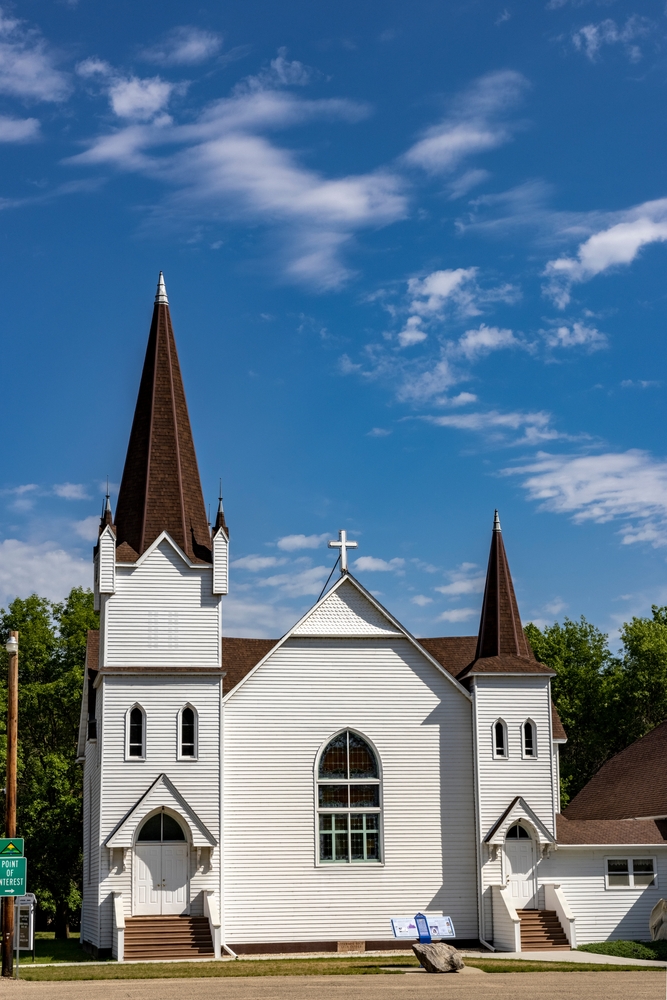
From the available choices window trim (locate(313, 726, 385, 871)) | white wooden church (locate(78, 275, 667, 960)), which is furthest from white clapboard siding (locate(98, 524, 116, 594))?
window trim (locate(313, 726, 385, 871))

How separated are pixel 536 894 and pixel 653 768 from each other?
803 cm

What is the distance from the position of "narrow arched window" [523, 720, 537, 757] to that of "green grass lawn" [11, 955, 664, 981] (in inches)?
274

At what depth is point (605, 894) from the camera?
33594 millimetres

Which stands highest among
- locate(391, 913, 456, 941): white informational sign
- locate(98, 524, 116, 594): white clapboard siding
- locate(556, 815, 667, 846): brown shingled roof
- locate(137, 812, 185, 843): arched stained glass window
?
locate(98, 524, 116, 594): white clapboard siding

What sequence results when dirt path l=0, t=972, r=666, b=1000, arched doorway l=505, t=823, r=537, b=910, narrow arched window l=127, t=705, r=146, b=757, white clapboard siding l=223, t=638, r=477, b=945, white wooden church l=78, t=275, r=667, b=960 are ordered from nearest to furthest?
dirt path l=0, t=972, r=666, b=1000, white wooden church l=78, t=275, r=667, b=960, narrow arched window l=127, t=705, r=146, b=757, white clapboard siding l=223, t=638, r=477, b=945, arched doorway l=505, t=823, r=537, b=910

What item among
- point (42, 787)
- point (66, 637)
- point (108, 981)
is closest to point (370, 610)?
point (108, 981)

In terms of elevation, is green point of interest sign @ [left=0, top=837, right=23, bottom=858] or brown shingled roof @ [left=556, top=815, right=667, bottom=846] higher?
green point of interest sign @ [left=0, top=837, right=23, bottom=858]

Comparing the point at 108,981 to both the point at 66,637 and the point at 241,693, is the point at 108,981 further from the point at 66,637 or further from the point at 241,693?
the point at 66,637

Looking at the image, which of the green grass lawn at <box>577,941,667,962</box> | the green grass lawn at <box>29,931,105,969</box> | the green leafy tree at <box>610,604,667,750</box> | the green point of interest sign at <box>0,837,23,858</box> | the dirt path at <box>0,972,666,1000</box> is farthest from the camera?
the green leafy tree at <box>610,604,667,750</box>

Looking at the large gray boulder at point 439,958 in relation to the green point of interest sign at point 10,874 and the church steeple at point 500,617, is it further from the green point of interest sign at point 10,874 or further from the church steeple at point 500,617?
the church steeple at point 500,617

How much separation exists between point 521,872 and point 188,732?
10067 mm

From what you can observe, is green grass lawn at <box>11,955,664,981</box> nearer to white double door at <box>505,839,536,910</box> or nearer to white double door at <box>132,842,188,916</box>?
white double door at <box>132,842,188,916</box>

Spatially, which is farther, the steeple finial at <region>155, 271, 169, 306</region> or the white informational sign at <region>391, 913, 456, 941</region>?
the steeple finial at <region>155, 271, 169, 306</region>

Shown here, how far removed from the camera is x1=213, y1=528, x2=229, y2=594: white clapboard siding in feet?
111
